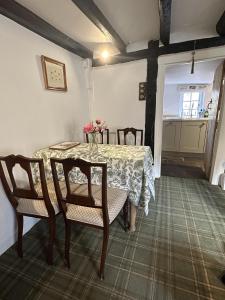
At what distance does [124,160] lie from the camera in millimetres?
1686

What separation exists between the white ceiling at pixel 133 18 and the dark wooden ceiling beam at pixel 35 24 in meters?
0.05

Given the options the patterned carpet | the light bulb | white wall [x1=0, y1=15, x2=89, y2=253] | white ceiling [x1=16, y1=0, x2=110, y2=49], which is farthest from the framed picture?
the patterned carpet

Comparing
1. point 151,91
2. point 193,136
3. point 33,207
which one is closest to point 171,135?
point 193,136

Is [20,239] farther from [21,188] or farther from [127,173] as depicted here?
[127,173]

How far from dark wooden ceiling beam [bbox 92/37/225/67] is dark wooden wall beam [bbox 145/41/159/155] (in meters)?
0.08

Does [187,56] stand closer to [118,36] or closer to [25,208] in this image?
[118,36]

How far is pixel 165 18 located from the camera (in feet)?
5.94

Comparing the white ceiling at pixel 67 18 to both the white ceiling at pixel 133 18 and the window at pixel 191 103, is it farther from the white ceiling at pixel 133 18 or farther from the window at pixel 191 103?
the window at pixel 191 103

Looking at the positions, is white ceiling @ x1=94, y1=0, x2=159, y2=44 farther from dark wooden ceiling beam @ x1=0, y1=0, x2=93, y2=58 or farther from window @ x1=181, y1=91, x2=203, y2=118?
window @ x1=181, y1=91, x2=203, y2=118

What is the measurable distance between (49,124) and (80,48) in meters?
1.39

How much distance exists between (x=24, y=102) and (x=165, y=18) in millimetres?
1784

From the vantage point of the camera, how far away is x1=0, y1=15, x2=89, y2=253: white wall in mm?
1647

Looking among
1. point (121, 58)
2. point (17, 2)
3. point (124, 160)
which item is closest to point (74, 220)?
point (124, 160)

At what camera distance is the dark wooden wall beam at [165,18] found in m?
1.54
